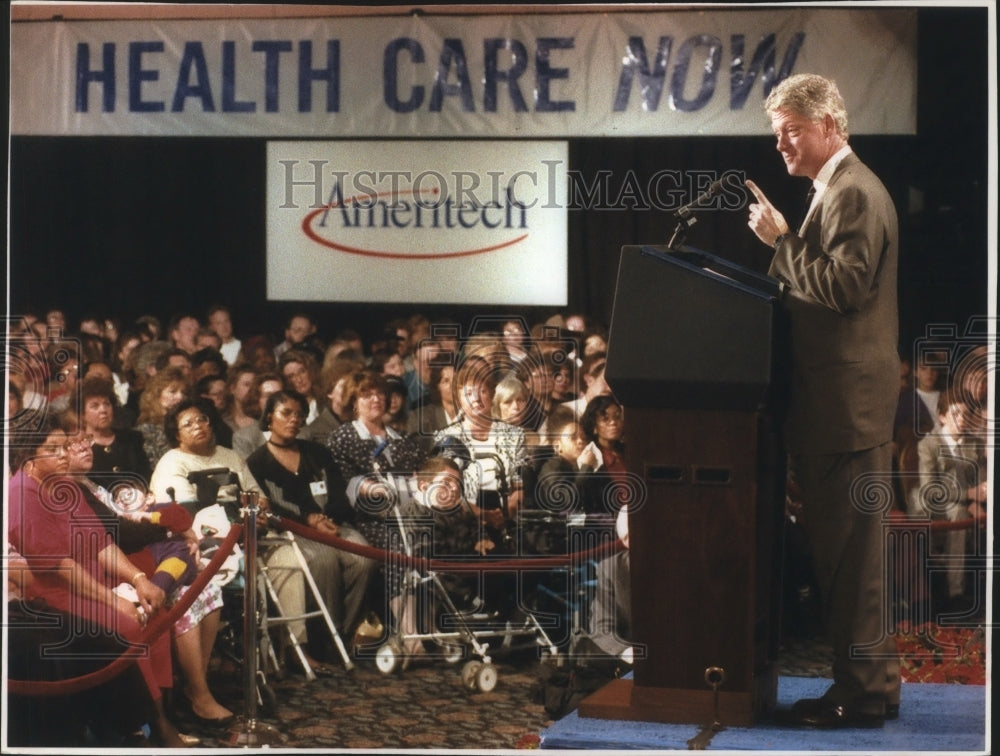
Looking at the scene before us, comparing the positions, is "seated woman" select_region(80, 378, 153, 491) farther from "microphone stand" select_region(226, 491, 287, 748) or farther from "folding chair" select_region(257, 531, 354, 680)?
"microphone stand" select_region(226, 491, 287, 748)

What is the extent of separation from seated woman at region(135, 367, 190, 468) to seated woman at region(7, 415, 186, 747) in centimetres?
46

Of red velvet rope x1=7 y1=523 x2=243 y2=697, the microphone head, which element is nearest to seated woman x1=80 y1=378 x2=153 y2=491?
red velvet rope x1=7 y1=523 x2=243 y2=697

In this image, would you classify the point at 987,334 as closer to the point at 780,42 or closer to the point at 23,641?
the point at 780,42

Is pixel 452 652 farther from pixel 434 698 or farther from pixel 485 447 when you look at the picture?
pixel 485 447

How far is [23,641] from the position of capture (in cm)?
659

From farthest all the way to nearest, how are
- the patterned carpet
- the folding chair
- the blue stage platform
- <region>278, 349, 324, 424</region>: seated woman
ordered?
<region>278, 349, 324, 424</region>: seated woman, the folding chair, the patterned carpet, the blue stage platform

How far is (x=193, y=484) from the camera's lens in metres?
6.94

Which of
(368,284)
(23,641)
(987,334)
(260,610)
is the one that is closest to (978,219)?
(987,334)

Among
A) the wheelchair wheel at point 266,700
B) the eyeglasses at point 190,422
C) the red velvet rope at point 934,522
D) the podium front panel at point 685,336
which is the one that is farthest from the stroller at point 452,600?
the podium front panel at point 685,336

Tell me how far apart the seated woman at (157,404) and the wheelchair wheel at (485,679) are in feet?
5.34

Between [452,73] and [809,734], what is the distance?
3115 mm

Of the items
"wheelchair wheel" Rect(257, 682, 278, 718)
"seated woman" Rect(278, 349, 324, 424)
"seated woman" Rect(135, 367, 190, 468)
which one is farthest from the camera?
"seated woman" Rect(278, 349, 324, 424)

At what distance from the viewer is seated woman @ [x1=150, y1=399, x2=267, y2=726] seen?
6531 mm

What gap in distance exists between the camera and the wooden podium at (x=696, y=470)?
5105 mm
